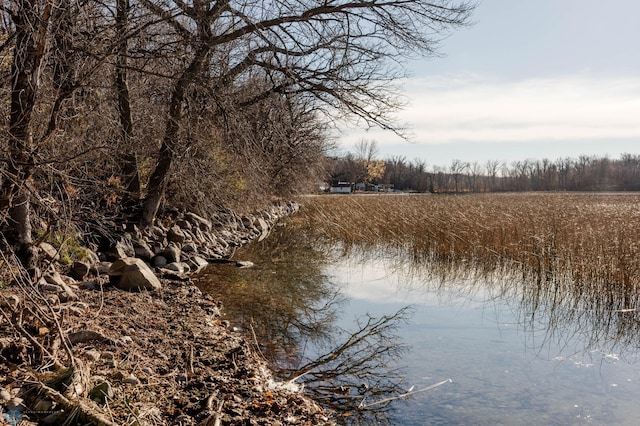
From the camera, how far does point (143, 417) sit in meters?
3.02

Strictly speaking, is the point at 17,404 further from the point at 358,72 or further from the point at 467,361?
the point at 358,72

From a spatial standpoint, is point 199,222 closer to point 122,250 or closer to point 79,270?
point 122,250

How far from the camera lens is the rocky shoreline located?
9.90ft

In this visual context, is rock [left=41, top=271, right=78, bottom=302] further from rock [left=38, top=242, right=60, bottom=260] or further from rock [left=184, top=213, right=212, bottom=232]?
rock [left=184, top=213, right=212, bottom=232]

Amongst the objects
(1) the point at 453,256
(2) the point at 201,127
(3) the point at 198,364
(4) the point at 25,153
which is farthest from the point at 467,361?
(2) the point at 201,127

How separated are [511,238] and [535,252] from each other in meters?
1.20

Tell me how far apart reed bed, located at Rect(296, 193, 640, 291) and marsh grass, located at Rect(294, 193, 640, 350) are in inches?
0.7

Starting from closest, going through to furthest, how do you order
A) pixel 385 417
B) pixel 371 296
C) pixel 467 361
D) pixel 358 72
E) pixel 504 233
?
pixel 385 417
pixel 467 361
pixel 371 296
pixel 358 72
pixel 504 233

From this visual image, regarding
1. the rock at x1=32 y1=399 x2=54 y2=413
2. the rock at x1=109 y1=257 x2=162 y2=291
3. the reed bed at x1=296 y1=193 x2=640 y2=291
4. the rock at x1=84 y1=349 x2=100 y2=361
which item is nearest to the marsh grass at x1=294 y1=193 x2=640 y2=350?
the reed bed at x1=296 y1=193 x2=640 y2=291

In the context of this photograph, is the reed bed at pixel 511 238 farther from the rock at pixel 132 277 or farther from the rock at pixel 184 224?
the rock at pixel 132 277

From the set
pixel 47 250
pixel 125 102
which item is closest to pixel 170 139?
pixel 125 102

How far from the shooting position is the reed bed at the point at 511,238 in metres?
7.35

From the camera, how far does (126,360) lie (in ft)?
12.7

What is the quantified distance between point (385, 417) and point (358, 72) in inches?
243
